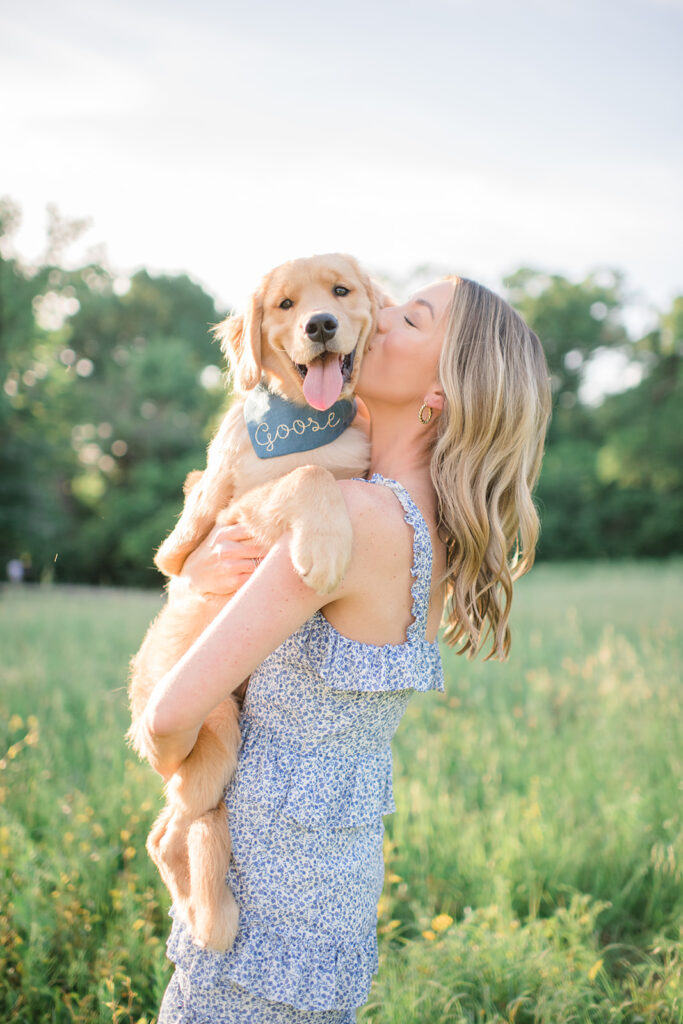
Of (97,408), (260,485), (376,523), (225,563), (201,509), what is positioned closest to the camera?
(376,523)

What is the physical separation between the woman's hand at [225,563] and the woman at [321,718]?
11.9 inches

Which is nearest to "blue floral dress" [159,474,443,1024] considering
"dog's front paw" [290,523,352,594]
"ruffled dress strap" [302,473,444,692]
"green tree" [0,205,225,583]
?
"ruffled dress strap" [302,473,444,692]

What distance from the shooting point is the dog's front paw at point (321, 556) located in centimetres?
149

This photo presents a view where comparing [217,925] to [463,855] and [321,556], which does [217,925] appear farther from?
[463,855]

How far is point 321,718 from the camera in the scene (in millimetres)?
1613

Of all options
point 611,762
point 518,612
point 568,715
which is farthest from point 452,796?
point 518,612

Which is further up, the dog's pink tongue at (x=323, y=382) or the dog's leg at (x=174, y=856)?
the dog's pink tongue at (x=323, y=382)

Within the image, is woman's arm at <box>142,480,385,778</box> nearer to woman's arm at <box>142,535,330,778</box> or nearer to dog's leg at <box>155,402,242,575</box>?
woman's arm at <box>142,535,330,778</box>

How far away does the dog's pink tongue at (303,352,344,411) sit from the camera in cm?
244

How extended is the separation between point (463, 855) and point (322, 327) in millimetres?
2195

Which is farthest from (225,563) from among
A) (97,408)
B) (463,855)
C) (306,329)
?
(97,408)

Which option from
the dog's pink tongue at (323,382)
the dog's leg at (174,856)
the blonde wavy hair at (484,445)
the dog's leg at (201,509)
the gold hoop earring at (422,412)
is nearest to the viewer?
the dog's leg at (174,856)

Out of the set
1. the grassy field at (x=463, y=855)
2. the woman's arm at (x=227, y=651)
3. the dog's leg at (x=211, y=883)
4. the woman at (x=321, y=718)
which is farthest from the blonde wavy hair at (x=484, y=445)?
the grassy field at (x=463, y=855)

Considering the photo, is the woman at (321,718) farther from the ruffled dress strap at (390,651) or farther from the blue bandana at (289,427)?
the blue bandana at (289,427)
